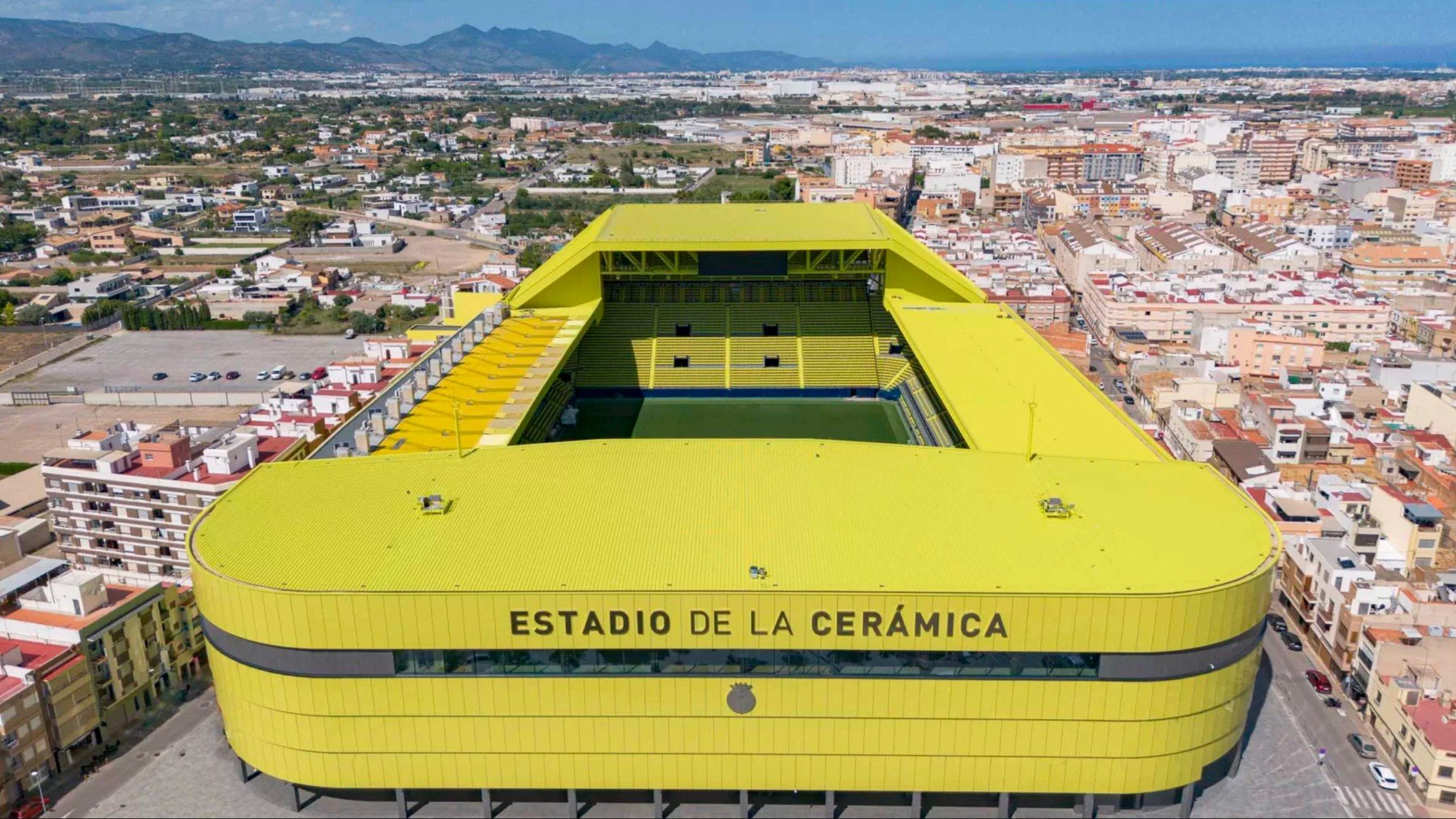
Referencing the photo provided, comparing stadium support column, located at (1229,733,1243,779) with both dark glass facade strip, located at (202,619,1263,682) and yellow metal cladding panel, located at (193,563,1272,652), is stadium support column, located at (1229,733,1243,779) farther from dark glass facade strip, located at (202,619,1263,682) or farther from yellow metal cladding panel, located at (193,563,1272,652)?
yellow metal cladding panel, located at (193,563,1272,652)

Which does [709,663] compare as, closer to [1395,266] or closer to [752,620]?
[752,620]

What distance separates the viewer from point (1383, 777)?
20.4 m

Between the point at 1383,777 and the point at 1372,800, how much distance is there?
30.2 inches

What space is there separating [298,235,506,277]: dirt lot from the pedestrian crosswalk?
62994 millimetres

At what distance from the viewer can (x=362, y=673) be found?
17281 mm

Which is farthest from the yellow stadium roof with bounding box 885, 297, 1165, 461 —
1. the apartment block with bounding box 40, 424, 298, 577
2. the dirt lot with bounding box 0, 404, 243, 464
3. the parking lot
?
the parking lot

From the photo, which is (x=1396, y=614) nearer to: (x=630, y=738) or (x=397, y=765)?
(x=630, y=738)

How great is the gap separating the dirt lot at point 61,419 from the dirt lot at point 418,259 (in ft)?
94.7

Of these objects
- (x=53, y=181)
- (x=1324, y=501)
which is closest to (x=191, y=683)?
(x=1324, y=501)

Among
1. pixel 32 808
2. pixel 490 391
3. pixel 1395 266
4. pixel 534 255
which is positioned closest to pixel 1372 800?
pixel 490 391

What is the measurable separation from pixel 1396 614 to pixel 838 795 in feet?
47.1

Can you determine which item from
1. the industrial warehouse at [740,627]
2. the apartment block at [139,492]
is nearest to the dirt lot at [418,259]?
the apartment block at [139,492]

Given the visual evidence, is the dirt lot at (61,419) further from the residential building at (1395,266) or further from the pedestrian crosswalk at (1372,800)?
the residential building at (1395,266)

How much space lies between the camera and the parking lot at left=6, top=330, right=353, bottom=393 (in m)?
48.9
